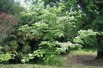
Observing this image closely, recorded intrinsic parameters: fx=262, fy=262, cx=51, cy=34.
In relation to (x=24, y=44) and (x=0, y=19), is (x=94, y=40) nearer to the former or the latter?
(x=24, y=44)

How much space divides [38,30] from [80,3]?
2.65 metres

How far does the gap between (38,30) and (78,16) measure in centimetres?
244

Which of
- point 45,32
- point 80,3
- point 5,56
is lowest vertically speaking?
point 5,56

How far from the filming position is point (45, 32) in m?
9.53

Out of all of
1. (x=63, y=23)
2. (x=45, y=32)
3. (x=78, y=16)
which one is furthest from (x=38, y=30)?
(x=78, y=16)

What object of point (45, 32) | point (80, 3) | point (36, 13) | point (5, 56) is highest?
point (80, 3)

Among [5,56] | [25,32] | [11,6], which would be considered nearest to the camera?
[5,56]

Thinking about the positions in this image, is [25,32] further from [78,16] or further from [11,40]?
[78,16]

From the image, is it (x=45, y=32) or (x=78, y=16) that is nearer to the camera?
(x=45, y=32)

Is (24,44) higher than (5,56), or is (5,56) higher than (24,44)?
(24,44)

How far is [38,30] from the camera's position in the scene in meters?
9.37

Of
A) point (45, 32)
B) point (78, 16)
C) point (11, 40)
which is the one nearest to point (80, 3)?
point (78, 16)

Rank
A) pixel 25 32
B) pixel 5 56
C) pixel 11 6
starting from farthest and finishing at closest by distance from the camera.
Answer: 1. pixel 11 6
2. pixel 25 32
3. pixel 5 56

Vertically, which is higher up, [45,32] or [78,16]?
[78,16]
